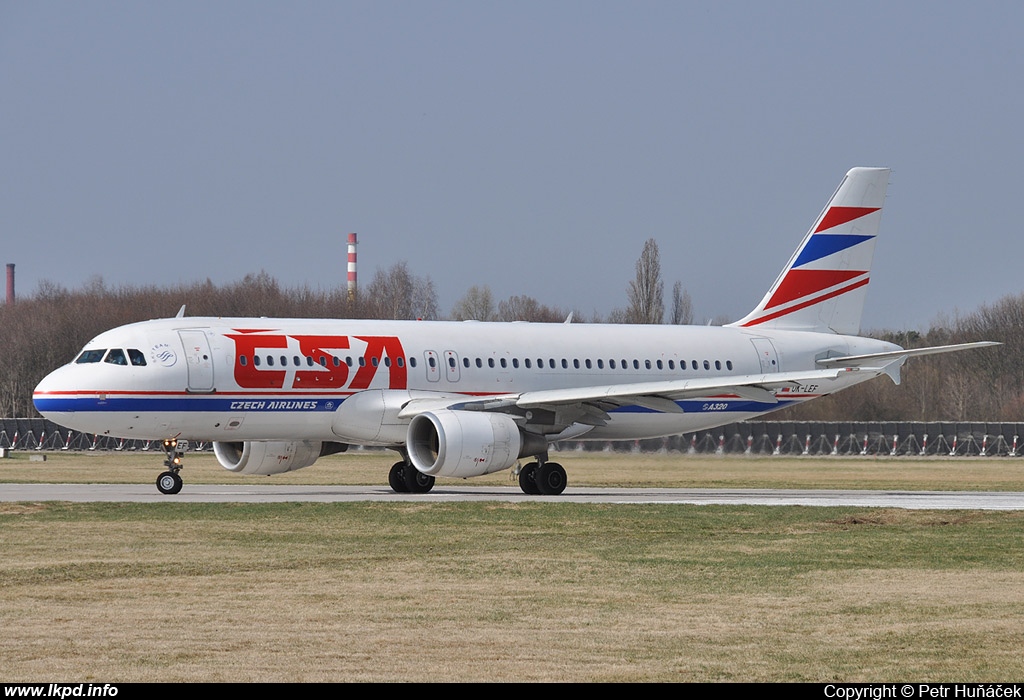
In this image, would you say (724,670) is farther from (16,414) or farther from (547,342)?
(16,414)

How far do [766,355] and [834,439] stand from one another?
81.0 ft

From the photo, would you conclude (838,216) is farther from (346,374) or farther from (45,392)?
(45,392)

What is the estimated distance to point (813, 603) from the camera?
1545 centimetres

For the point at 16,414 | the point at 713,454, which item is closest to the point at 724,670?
the point at 713,454

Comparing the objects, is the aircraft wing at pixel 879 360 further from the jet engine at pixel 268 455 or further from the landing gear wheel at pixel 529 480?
the jet engine at pixel 268 455

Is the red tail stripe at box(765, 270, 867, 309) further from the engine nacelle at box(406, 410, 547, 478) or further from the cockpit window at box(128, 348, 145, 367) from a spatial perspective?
the cockpit window at box(128, 348, 145, 367)

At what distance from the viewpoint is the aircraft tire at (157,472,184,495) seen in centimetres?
3053

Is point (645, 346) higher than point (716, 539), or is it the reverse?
point (645, 346)

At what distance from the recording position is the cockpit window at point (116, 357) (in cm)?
3055

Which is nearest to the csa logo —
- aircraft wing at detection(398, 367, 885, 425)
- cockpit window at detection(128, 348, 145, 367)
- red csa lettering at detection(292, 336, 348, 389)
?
cockpit window at detection(128, 348, 145, 367)

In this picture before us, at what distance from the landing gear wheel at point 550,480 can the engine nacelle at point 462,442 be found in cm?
116

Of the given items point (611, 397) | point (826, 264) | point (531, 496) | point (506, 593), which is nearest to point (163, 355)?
point (531, 496)

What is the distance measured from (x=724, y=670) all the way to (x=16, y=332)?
277 ft

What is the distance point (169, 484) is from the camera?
3059 centimetres
